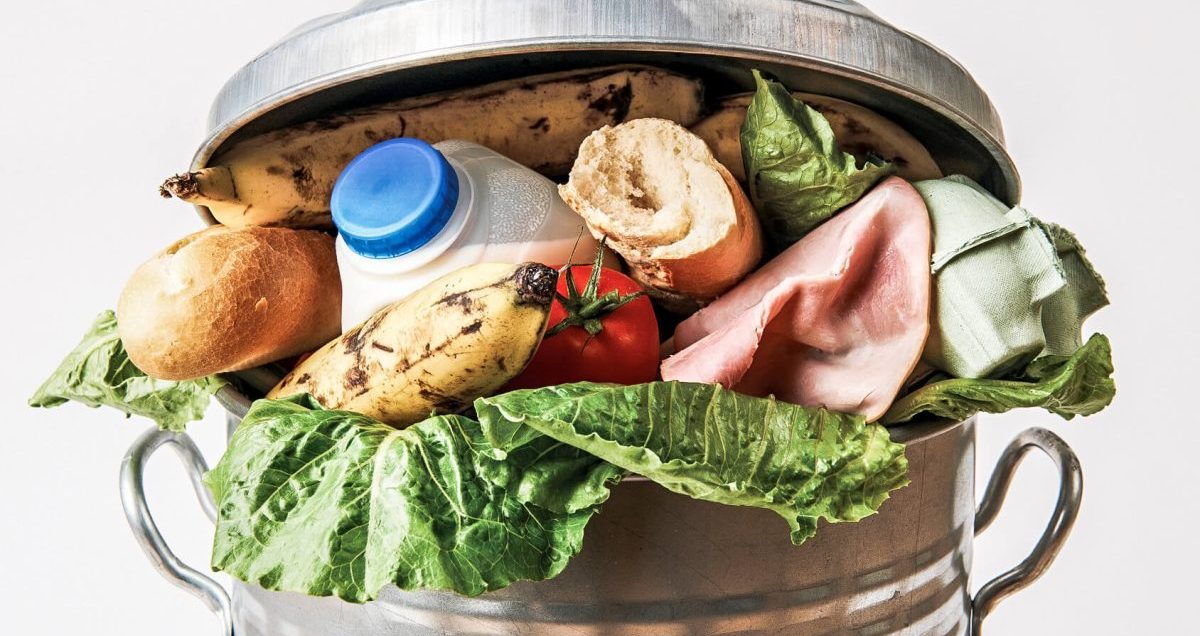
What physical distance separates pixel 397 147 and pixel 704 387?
1.24 feet

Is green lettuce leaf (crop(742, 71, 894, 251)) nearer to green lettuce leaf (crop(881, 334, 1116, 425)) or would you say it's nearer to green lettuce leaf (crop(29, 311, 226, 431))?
green lettuce leaf (crop(881, 334, 1116, 425))

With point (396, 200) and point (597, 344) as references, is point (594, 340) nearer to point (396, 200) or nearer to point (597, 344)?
point (597, 344)

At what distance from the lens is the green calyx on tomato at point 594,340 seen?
36.7 inches

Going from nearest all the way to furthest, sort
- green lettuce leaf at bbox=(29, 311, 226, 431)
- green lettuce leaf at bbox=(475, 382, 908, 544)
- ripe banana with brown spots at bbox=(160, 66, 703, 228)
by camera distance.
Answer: green lettuce leaf at bbox=(475, 382, 908, 544), ripe banana with brown spots at bbox=(160, 66, 703, 228), green lettuce leaf at bbox=(29, 311, 226, 431)

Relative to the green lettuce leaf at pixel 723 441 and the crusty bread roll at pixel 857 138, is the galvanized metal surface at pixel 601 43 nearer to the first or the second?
the crusty bread roll at pixel 857 138

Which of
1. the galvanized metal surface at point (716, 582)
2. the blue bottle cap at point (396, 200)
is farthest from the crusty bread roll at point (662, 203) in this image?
the galvanized metal surface at point (716, 582)

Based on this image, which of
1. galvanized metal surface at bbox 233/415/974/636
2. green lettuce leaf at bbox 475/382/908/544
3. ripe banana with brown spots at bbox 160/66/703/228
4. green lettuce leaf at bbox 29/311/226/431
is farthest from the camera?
green lettuce leaf at bbox 29/311/226/431

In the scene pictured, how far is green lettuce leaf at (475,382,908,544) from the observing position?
0.79 m

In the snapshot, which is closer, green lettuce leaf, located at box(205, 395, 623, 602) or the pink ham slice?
green lettuce leaf, located at box(205, 395, 623, 602)

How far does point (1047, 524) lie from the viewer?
123 cm

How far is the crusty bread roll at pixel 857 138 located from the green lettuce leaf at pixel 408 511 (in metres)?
0.45

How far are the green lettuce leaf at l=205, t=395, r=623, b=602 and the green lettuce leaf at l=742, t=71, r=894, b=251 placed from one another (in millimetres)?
358

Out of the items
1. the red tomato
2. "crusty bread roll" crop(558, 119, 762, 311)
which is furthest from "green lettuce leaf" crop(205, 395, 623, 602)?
"crusty bread roll" crop(558, 119, 762, 311)

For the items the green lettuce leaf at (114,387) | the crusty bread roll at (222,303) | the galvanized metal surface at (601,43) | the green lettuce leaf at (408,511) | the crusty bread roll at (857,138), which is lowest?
the green lettuce leaf at (114,387)
